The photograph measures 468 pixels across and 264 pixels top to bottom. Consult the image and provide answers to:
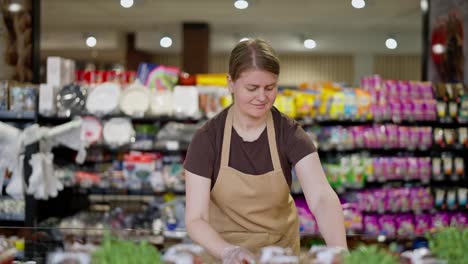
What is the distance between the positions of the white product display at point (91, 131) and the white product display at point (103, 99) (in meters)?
0.11

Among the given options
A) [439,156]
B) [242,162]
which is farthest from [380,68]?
[242,162]

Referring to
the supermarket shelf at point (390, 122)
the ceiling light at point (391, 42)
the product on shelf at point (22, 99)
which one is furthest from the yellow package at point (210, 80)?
the ceiling light at point (391, 42)

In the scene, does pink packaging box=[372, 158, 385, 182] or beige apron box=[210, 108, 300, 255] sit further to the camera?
pink packaging box=[372, 158, 385, 182]

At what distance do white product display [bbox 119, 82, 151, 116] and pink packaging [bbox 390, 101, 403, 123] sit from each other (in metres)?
2.09

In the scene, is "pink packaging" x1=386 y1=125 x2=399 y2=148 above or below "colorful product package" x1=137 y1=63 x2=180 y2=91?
below

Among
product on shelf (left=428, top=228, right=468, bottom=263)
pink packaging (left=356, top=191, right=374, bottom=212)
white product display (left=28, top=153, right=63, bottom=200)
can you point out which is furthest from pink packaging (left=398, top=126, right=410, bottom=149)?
product on shelf (left=428, top=228, right=468, bottom=263)

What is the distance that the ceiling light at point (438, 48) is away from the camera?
728 cm

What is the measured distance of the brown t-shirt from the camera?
8.59 feet

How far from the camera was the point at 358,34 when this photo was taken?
13664 mm

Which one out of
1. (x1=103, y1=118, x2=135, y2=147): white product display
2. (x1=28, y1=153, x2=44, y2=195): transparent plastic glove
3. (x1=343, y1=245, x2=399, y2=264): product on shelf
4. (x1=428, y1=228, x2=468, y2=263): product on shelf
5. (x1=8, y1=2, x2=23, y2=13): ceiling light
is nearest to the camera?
(x1=343, y1=245, x2=399, y2=264): product on shelf

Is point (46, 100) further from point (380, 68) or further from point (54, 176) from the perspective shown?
point (380, 68)

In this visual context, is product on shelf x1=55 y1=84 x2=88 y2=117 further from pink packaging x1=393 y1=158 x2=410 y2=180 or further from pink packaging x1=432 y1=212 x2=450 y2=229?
pink packaging x1=432 y1=212 x2=450 y2=229

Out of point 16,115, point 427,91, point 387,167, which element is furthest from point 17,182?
point 427,91

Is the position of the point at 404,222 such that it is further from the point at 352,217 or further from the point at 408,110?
the point at 408,110
